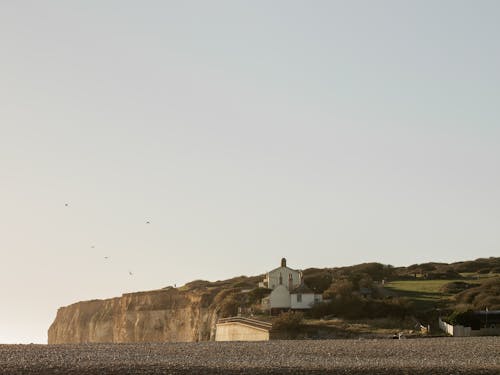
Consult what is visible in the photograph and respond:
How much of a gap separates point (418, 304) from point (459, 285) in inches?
393

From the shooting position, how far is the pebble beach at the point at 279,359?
3994 cm

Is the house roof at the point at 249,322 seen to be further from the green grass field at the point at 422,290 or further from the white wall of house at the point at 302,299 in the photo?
the green grass field at the point at 422,290

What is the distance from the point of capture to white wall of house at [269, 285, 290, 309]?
8044cm

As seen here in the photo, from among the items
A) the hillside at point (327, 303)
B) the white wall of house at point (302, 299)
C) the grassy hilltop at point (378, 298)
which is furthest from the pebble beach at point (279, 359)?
the white wall of house at point (302, 299)

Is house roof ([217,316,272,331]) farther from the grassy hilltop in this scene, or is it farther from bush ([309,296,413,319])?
bush ([309,296,413,319])

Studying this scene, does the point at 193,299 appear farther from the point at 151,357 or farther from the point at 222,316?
the point at 151,357

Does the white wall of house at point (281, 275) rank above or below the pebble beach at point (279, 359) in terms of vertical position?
above

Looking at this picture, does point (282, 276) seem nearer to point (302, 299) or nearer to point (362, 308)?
point (302, 299)

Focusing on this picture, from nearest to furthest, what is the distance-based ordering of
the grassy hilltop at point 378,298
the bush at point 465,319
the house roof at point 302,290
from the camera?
the bush at point 465,319
the grassy hilltop at point 378,298
the house roof at point 302,290

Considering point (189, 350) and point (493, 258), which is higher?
point (493, 258)

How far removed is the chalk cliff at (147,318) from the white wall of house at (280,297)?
6.60 m

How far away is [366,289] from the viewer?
81.2 metres

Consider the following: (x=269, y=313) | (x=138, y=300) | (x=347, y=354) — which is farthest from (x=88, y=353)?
(x=138, y=300)

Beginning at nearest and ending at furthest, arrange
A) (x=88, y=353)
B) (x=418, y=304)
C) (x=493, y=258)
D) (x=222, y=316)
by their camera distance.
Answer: (x=88, y=353) < (x=418, y=304) < (x=222, y=316) < (x=493, y=258)
